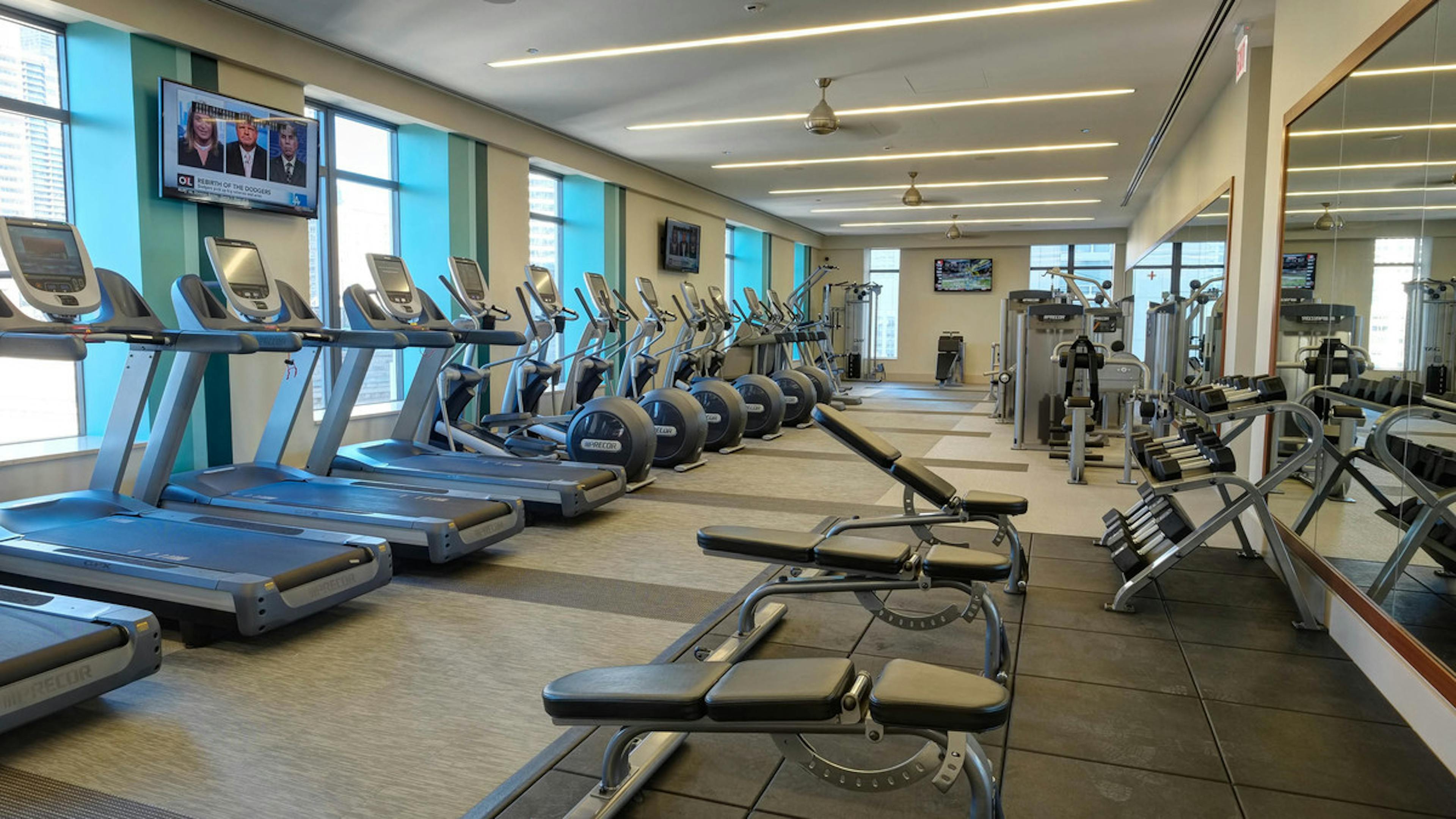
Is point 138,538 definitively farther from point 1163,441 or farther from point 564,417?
point 1163,441

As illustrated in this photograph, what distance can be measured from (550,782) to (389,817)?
373mm

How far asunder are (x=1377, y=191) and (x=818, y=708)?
2.80 meters

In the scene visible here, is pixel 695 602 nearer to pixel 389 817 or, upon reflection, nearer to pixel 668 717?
pixel 389 817

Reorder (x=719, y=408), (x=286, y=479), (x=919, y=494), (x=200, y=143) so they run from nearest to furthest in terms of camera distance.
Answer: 1. (x=919, y=494)
2. (x=286, y=479)
3. (x=200, y=143)
4. (x=719, y=408)

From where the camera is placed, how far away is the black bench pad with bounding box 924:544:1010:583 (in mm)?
2787

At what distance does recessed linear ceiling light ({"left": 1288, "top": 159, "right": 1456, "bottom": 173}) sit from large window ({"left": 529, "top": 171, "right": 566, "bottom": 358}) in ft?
22.8

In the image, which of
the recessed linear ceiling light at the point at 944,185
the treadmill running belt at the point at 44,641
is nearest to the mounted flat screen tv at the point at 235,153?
the treadmill running belt at the point at 44,641

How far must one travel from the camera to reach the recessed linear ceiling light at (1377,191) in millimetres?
2402

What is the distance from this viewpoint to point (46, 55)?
196 inches

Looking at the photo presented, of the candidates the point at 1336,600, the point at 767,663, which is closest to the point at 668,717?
the point at 767,663

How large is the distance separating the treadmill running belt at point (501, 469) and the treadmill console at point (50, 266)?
199cm

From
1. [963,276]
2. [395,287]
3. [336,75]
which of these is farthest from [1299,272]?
[963,276]

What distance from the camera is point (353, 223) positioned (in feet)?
23.2

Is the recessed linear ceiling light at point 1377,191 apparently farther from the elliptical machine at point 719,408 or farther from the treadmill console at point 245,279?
the treadmill console at point 245,279
